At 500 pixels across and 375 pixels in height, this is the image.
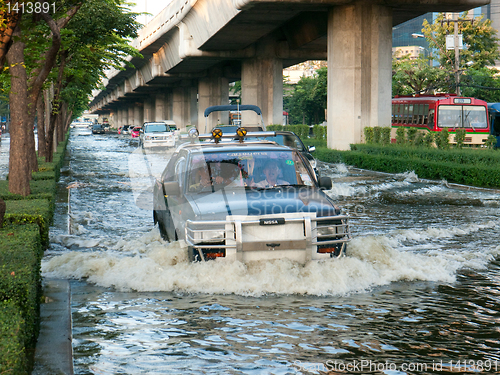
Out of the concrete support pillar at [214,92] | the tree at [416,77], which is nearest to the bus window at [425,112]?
the tree at [416,77]

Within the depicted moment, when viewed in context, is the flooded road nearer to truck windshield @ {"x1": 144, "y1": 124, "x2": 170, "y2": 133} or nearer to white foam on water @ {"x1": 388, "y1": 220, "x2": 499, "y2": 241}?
white foam on water @ {"x1": 388, "y1": 220, "x2": 499, "y2": 241}

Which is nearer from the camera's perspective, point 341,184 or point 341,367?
point 341,367

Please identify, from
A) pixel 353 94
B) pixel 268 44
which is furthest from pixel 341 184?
pixel 268 44

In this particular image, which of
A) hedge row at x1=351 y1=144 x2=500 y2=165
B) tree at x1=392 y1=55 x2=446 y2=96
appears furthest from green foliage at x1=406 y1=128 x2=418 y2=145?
tree at x1=392 y1=55 x2=446 y2=96

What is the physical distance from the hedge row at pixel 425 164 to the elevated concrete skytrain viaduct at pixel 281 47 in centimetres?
→ 276

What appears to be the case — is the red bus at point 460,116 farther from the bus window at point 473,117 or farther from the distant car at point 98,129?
the distant car at point 98,129

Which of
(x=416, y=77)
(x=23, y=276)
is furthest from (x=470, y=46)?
(x=23, y=276)

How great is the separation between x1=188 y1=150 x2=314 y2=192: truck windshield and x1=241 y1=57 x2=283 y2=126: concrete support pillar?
38424 millimetres

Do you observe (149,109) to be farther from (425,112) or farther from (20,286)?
(20,286)

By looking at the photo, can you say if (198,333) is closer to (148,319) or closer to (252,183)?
(148,319)

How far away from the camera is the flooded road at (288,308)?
5.27 meters

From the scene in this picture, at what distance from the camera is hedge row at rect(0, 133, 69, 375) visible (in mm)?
3953

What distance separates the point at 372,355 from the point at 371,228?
7.25 meters

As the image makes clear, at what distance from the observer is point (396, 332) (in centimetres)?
600
